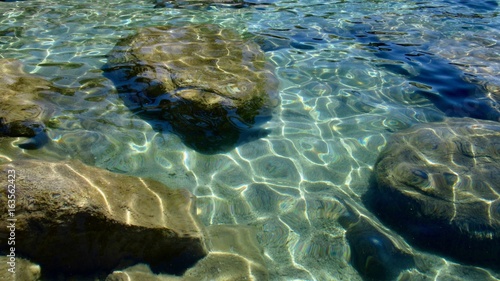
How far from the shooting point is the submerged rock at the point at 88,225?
2.52 meters

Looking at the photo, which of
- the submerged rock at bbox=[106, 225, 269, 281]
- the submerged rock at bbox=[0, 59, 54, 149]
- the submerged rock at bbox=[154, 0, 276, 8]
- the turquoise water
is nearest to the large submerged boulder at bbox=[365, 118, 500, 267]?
the turquoise water

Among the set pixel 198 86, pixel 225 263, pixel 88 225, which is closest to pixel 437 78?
pixel 198 86

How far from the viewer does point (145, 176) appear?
3.77 meters

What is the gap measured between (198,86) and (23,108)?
2.05m

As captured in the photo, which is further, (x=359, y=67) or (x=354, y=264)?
(x=359, y=67)

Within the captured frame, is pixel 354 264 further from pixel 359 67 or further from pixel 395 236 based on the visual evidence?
pixel 359 67

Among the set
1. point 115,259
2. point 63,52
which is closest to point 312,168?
point 115,259

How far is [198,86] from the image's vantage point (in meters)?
4.56

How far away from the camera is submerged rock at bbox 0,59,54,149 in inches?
156

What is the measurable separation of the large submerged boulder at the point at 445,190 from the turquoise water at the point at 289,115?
0.17 meters

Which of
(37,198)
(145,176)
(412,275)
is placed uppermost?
(37,198)

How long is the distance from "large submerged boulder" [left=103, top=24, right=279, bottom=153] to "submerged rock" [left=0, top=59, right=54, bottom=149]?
102cm

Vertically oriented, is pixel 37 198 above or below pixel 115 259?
above

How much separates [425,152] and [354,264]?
176 cm
